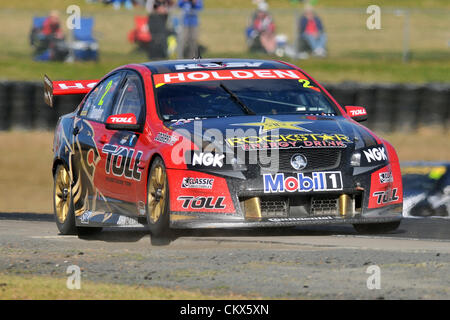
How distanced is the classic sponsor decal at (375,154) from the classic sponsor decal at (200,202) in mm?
1139

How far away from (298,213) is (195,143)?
2.93 feet

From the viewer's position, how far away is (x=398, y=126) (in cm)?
1964

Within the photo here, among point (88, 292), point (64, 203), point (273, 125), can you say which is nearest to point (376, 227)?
point (273, 125)

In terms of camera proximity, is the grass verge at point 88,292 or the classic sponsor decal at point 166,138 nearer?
the grass verge at point 88,292

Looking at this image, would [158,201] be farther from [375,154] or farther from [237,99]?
[375,154]

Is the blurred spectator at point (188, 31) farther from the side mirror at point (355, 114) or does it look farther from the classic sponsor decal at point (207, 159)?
the classic sponsor decal at point (207, 159)

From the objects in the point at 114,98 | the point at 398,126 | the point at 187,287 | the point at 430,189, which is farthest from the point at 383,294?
the point at 398,126

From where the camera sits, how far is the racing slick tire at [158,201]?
8.11 meters

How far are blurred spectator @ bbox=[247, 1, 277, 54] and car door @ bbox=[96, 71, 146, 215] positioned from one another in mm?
17426

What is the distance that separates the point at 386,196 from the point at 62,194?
324 centimetres

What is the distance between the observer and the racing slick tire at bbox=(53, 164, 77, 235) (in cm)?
983

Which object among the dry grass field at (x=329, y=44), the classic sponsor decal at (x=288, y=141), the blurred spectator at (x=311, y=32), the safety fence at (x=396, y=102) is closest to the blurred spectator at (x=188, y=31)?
the dry grass field at (x=329, y=44)

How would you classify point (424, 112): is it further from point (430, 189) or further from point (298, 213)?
point (298, 213)

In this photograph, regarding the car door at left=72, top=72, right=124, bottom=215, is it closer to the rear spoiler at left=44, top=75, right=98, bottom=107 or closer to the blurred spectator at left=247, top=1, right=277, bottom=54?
the rear spoiler at left=44, top=75, right=98, bottom=107
